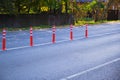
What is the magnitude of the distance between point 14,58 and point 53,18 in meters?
27.8

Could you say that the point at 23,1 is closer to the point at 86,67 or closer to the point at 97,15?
the point at 97,15

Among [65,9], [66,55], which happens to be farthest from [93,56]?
[65,9]

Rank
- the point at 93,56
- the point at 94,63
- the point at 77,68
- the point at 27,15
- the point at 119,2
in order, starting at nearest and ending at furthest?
the point at 77,68
the point at 94,63
the point at 93,56
the point at 27,15
the point at 119,2

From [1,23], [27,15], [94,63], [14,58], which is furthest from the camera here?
[27,15]

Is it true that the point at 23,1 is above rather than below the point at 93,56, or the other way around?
above

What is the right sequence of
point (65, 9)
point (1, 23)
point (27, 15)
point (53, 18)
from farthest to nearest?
point (65, 9) < point (53, 18) < point (27, 15) < point (1, 23)

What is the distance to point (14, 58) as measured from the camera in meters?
13.0

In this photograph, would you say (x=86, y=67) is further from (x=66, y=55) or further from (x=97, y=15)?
(x=97, y=15)

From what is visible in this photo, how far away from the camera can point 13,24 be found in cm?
3553

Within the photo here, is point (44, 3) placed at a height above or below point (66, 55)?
above

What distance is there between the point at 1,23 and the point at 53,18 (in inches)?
331

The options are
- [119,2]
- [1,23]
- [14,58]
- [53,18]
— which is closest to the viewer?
[14,58]

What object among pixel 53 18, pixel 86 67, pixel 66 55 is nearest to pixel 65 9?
pixel 53 18

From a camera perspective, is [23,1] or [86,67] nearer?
[86,67]
